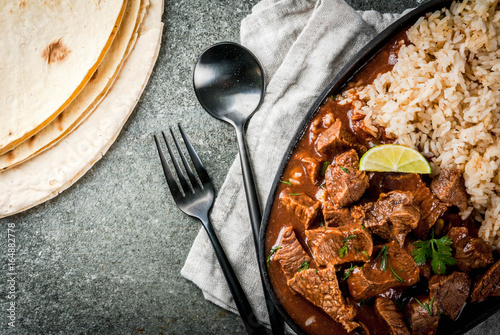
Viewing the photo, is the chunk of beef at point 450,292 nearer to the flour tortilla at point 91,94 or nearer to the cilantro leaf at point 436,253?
the cilantro leaf at point 436,253

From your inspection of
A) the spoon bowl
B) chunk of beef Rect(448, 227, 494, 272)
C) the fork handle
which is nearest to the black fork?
the fork handle

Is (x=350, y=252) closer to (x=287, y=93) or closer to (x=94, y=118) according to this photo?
(x=287, y=93)

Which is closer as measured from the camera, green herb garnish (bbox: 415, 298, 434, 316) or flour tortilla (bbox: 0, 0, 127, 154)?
green herb garnish (bbox: 415, 298, 434, 316)

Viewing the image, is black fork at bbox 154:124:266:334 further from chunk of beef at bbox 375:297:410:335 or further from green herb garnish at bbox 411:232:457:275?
green herb garnish at bbox 411:232:457:275

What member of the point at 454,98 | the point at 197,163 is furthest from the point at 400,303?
the point at 197,163

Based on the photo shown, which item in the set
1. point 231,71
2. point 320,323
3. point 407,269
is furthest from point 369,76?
point 320,323
